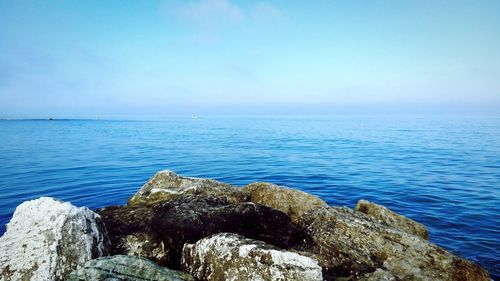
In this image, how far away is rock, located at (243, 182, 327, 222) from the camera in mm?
8242

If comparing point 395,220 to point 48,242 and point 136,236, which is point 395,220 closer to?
point 136,236

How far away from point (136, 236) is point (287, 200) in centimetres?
429

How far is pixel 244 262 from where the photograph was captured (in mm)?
4430

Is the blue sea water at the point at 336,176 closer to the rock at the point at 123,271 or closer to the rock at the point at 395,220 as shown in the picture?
the rock at the point at 395,220

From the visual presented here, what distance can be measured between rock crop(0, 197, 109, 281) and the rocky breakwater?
16 millimetres

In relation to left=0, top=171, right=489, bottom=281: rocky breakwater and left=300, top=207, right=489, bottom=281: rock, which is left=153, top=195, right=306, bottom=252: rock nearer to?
left=0, top=171, right=489, bottom=281: rocky breakwater

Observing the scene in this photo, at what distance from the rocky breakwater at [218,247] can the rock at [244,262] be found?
15 mm

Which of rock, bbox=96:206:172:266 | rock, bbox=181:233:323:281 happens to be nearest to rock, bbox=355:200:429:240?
rock, bbox=181:233:323:281

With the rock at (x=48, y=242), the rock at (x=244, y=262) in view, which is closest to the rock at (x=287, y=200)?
the rock at (x=244, y=262)

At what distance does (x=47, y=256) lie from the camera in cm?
468

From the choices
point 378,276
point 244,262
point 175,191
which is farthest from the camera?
point 175,191

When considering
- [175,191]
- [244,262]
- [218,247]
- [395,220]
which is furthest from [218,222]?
[395,220]

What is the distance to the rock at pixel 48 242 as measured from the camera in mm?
4570

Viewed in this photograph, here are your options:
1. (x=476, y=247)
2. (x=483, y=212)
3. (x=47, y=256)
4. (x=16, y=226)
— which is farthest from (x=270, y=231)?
(x=483, y=212)
